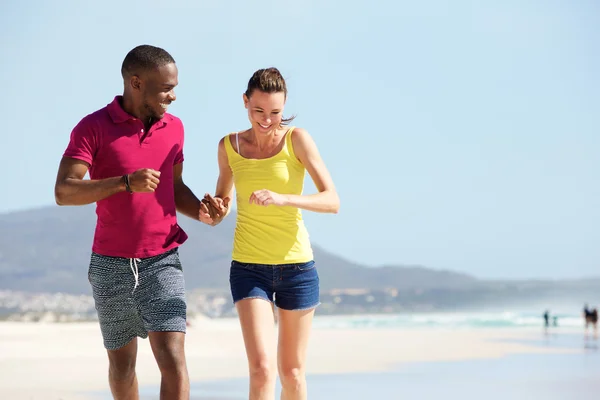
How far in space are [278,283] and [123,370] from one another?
881mm

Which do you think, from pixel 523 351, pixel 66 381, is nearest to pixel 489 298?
pixel 523 351

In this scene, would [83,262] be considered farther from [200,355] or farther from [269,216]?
[269,216]

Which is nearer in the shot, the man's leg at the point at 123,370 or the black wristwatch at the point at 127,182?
the black wristwatch at the point at 127,182

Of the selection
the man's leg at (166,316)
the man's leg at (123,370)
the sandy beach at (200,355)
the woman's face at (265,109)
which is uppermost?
the woman's face at (265,109)

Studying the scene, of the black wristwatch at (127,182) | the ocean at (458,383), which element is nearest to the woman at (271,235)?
the black wristwatch at (127,182)

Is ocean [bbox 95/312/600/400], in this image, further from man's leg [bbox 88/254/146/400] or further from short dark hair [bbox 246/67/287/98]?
short dark hair [bbox 246/67/287/98]

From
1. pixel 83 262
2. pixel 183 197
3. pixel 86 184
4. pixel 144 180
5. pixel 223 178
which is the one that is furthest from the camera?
pixel 83 262

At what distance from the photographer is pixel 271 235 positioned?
188 inches

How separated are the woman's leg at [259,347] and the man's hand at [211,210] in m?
0.44

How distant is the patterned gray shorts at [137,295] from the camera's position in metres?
4.32

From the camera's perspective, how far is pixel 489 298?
74.2m

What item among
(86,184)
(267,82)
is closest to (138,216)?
(86,184)

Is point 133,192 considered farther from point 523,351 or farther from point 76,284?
point 76,284

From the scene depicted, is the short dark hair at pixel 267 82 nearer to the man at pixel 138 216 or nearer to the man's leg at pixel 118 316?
the man at pixel 138 216
